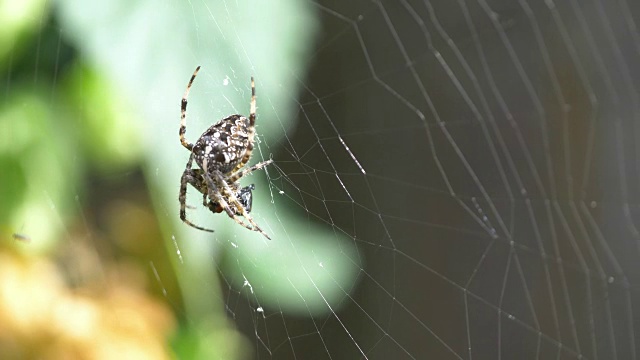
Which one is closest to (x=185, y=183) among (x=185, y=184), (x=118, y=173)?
(x=185, y=184)

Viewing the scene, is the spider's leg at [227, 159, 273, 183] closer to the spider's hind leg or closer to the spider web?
the spider's hind leg

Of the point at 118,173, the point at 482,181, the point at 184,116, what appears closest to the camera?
the point at 184,116

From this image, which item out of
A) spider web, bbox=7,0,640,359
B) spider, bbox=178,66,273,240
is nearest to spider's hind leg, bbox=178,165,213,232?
spider, bbox=178,66,273,240

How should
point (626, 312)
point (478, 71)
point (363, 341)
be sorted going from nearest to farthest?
point (626, 312), point (478, 71), point (363, 341)

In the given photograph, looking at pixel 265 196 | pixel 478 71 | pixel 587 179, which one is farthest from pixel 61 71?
pixel 587 179

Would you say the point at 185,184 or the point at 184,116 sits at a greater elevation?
the point at 184,116

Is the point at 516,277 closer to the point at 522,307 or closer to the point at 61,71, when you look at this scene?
the point at 522,307

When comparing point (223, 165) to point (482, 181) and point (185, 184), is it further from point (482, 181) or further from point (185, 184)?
point (482, 181)
